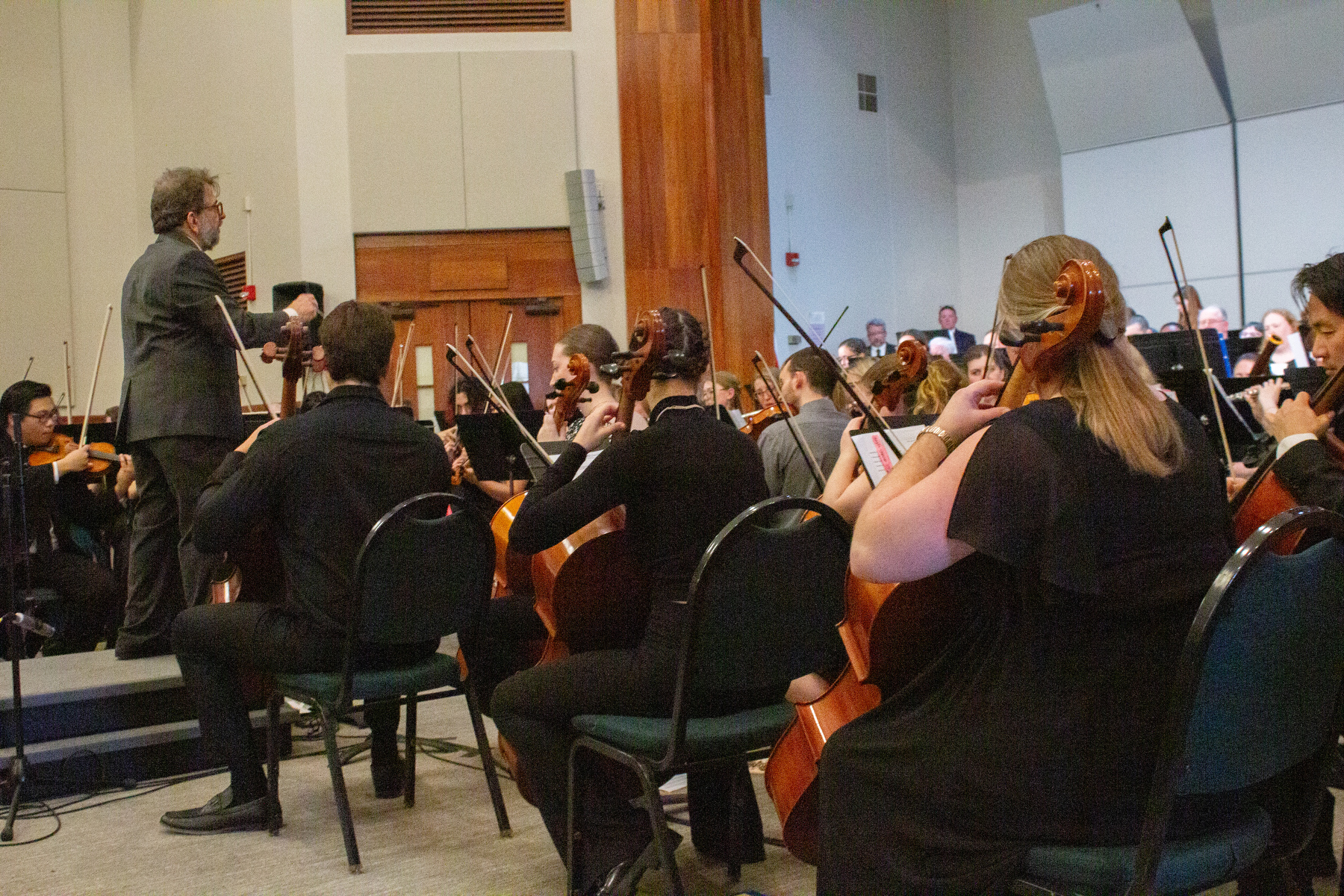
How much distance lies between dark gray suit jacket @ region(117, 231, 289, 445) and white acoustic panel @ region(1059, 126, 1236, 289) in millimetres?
7978

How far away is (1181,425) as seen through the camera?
1.50 m

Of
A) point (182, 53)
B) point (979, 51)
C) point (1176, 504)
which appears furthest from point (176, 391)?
point (979, 51)

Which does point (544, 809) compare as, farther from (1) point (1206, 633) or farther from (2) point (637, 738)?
(1) point (1206, 633)

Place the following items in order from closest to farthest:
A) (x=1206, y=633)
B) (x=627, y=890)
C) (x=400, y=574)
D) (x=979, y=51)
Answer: (x=1206, y=633)
(x=627, y=890)
(x=400, y=574)
(x=979, y=51)

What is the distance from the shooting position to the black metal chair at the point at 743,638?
1874 millimetres

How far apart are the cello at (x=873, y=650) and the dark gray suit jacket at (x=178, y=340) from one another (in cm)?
222

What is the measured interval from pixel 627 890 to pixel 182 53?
8097 millimetres

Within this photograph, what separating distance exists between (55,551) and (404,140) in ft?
12.8

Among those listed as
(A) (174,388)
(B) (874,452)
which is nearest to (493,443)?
(A) (174,388)

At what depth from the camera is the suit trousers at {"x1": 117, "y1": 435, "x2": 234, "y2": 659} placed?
11.2 feet

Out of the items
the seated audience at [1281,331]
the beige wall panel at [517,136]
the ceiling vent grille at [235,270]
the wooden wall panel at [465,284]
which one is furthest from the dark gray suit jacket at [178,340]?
the seated audience at [1281,331]

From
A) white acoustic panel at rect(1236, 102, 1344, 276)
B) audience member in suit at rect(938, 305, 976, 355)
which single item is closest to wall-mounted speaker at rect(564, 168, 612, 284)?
audience member in suit at rect(938, 305, 976, 355)

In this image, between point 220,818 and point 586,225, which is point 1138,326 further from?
point 220,818

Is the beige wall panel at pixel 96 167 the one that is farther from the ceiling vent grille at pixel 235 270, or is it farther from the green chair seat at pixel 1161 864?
the green chair seat at pixel 1161 864
